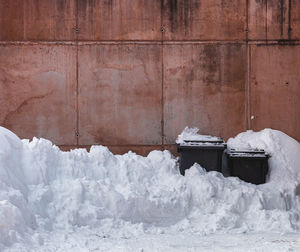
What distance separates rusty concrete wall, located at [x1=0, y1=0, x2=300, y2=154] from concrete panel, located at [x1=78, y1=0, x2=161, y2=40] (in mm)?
21

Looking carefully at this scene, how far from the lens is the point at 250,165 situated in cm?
816

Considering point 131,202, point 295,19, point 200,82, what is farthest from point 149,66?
point 131,202

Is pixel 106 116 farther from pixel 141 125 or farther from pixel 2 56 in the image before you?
pixel 2 56

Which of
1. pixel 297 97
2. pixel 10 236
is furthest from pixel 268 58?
pixel 10 236

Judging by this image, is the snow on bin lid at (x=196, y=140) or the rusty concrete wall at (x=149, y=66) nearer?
the snow on bin lid at (x=196, y=140)

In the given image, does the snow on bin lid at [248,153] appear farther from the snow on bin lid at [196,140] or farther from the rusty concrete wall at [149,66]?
the rusty concrete wall at [149,66]

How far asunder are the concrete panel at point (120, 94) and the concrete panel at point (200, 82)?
0.82 feet

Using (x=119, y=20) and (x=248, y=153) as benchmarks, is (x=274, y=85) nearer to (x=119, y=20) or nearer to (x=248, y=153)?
(x=248, y=153)

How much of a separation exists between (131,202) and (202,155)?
5.61 ft

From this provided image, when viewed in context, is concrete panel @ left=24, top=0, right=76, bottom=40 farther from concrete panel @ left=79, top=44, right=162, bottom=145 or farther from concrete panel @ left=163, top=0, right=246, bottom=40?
concrete panel @ left=163, top=0, right=246, bottom=40

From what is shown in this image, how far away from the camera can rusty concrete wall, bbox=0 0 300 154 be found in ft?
30.8

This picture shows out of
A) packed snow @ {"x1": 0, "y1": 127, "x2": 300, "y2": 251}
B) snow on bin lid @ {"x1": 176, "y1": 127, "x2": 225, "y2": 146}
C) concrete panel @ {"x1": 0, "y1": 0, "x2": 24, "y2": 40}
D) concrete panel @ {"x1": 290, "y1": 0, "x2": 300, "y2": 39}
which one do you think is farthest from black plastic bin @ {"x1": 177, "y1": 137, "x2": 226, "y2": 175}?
concrete panel @ {"x1": 0, "y1": 0, "x2": 24, "y2": 40}

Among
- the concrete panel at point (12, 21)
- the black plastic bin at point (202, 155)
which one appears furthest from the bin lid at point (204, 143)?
the concrete panel at point (12, 21)

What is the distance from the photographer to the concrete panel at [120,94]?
9.41 m
